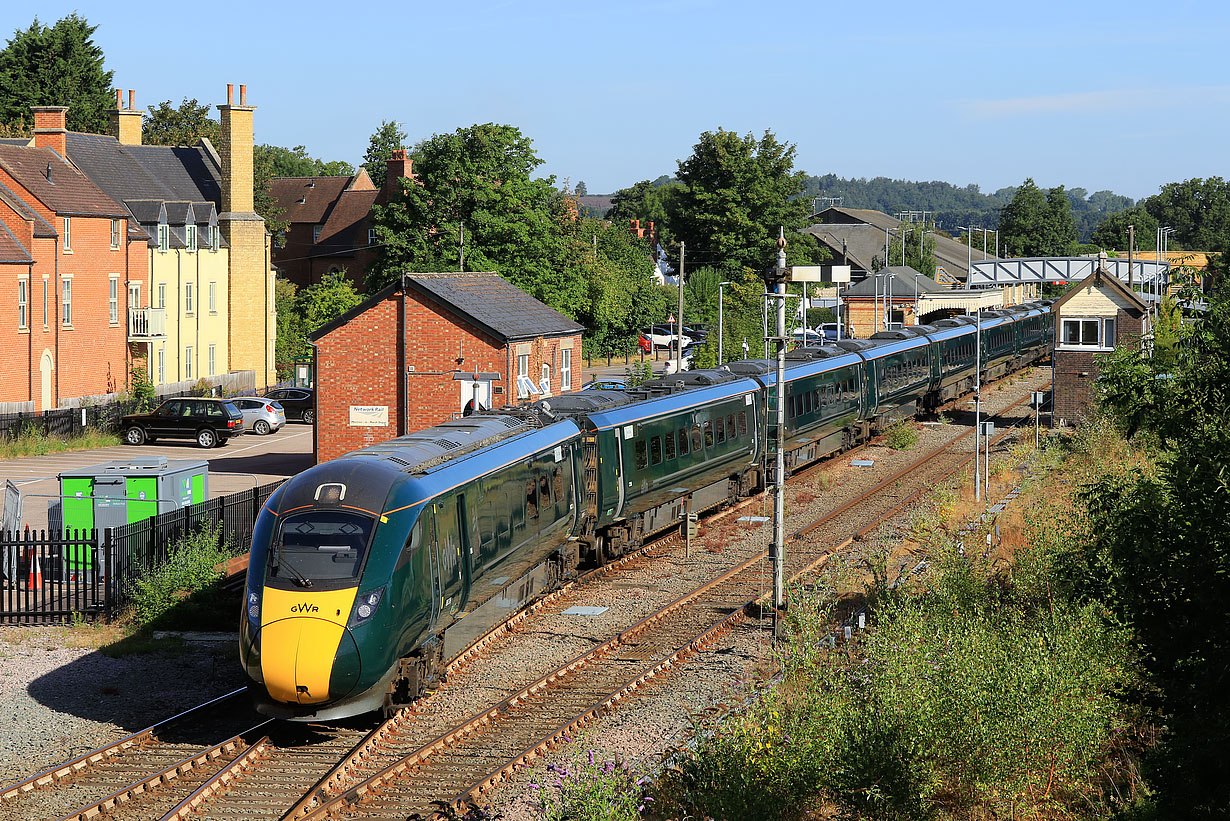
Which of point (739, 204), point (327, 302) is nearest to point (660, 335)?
point (739, 204)

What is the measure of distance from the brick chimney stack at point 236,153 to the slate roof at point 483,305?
26.0m

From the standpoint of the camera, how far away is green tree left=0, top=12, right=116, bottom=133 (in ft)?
257

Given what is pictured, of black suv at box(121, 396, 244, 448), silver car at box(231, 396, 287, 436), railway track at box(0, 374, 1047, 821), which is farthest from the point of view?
silver car at box(231, 396, 287, 436)

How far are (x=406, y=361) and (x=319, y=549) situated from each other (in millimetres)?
19211

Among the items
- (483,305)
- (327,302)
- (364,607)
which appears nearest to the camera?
(364,607)

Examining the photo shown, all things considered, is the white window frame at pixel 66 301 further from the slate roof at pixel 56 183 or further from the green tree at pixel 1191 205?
the green tree at pixel 1191 205

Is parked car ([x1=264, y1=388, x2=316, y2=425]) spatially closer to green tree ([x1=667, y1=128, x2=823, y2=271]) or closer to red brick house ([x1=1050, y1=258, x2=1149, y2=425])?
red brick house ([x1=1050, y1=258, x2=1149, y2=425])

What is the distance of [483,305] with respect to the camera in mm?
32938

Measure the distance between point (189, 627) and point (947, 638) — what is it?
10.6 m

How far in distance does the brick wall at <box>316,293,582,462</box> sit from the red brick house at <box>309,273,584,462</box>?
0.02 m

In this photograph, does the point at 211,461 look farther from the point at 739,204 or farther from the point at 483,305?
the point at 739,204

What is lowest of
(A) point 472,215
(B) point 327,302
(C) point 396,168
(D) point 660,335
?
(D) point 660,335

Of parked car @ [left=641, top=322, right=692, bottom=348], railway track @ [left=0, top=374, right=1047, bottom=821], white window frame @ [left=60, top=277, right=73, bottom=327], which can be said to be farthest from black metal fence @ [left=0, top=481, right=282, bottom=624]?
parked car @ [left=641, top=322, right=692, bottom=348]

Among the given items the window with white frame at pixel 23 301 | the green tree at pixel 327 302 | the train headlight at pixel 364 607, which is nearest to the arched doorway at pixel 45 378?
the window with white frame at pixel 23 301
